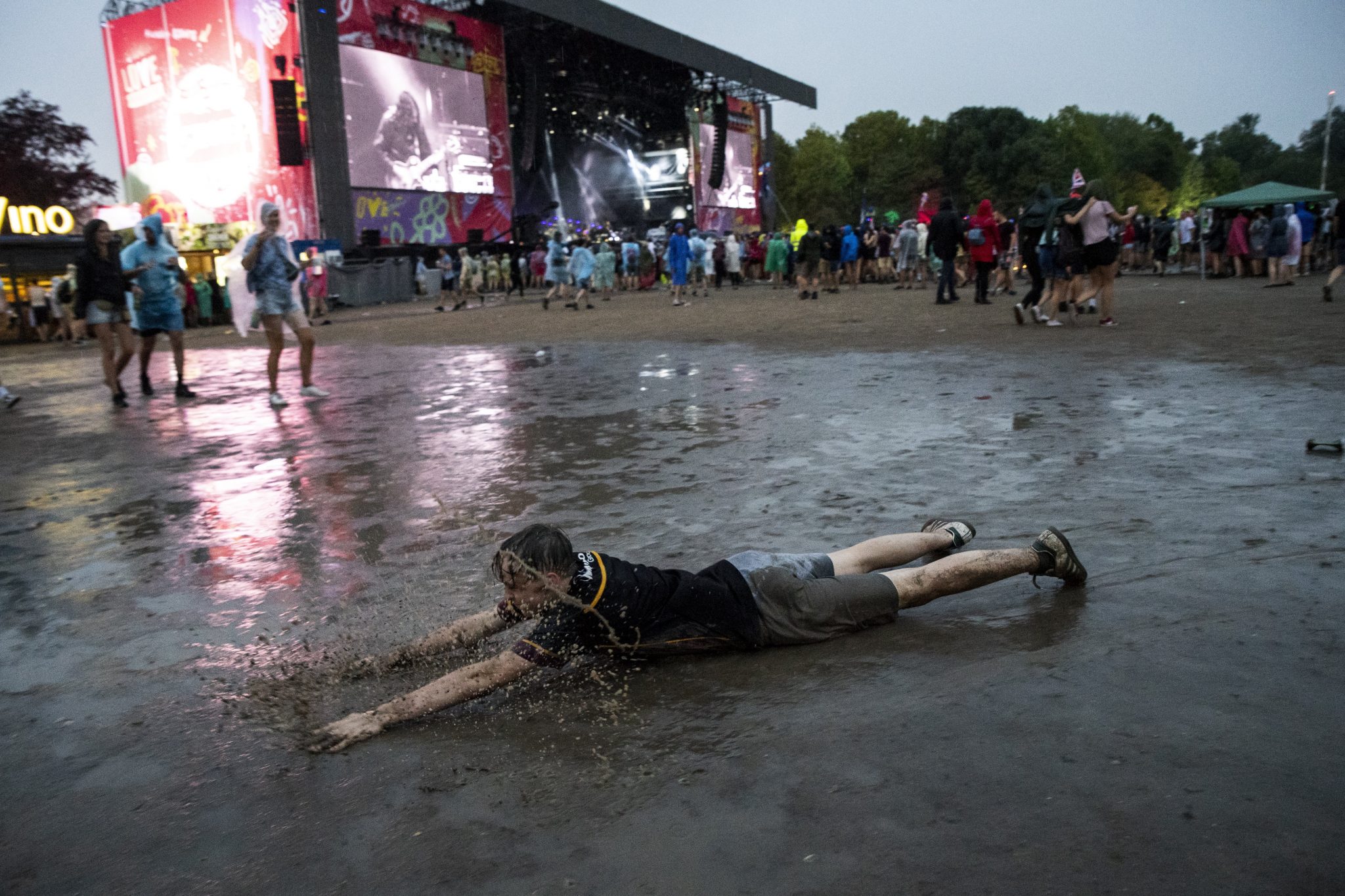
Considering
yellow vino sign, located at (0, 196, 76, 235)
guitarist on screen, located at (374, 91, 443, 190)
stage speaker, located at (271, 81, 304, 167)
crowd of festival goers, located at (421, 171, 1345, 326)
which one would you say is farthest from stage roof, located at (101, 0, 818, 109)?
yellow vino sign, located at (0, 196, 76, 235)

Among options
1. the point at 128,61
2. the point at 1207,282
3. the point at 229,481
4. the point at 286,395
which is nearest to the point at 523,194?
the point at 128,61

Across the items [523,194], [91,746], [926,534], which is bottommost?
[91,746]

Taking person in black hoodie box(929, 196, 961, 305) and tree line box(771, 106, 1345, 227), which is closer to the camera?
person in black hoodie box(929, 196, 961, 305)

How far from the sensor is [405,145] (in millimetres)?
32969

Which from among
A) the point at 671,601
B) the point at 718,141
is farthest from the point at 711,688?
the point at 718,141

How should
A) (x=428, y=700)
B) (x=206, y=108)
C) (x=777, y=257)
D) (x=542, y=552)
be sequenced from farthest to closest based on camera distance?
(x=206, y=108) < (x=777, y=257) < (x=542, y=552) < (x=428, y=700)

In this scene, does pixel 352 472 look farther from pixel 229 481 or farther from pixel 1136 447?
pixel 1136 447

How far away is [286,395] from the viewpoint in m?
9.94

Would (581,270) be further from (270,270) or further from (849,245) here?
(270,270)

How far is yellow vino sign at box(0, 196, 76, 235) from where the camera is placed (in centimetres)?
2412

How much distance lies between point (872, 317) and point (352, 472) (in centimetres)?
1085

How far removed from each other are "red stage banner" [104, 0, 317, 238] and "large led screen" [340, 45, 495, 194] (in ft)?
6.88

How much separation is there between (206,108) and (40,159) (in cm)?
797

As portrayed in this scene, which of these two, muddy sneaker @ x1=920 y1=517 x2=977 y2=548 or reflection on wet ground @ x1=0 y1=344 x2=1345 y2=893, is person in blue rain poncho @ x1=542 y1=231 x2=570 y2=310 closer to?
reflection on wet ground @ x1=0 y1=344 x2=1345 y2=893
